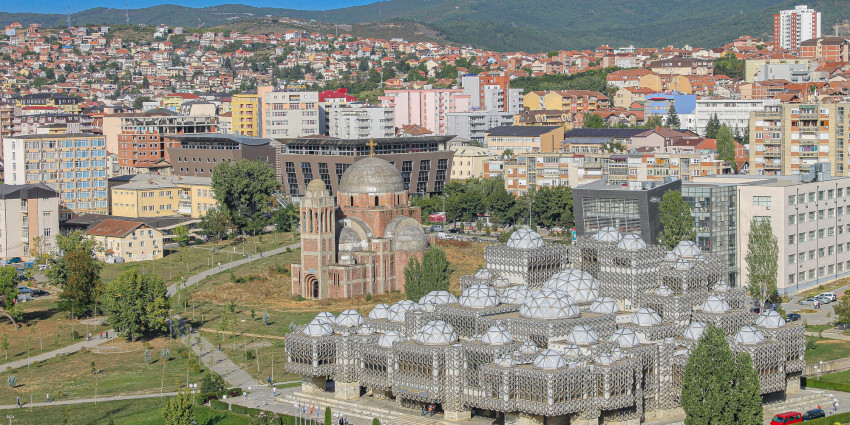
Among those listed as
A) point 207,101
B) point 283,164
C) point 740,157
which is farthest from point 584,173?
point 207,101

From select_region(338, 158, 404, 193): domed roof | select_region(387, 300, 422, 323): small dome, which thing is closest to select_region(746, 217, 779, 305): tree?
select_region(338, 158, 404, 193): domed roof

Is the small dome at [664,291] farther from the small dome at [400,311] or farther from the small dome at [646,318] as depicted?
the small dome at [400,311]

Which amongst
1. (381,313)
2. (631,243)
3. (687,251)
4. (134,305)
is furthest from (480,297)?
(134,305)

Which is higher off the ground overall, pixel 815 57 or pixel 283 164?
pixel 815 57

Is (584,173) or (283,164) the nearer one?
(584,173)

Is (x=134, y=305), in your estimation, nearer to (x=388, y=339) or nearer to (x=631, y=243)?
(x=388, y=339)

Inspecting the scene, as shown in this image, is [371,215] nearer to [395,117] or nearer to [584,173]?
[584,173]

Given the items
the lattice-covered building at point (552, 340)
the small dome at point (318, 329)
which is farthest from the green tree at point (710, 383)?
the small dome at point (318, 329)
